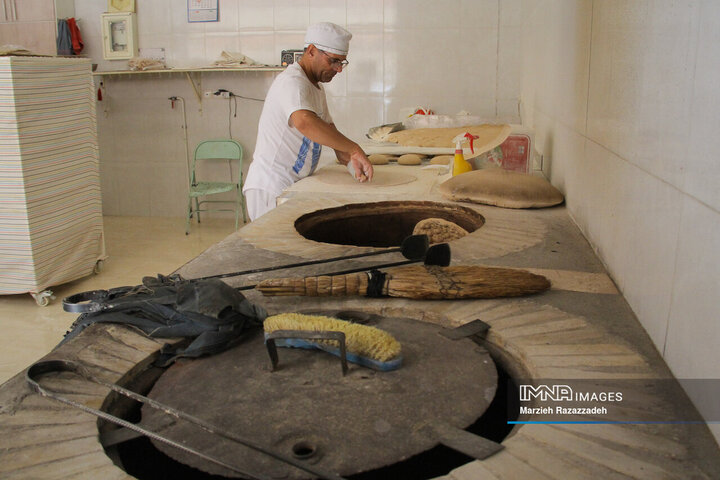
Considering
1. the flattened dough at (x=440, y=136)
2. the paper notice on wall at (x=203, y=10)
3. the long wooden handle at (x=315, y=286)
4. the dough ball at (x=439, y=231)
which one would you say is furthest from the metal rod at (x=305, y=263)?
the paper notice on wall at (x=203, y=10)

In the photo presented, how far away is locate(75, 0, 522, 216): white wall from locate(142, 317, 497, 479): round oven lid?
12.4 feet

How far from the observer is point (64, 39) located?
6266 millimetres

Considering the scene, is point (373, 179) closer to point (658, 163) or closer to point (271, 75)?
point (658, 163)

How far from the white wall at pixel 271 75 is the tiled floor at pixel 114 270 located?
509 mm

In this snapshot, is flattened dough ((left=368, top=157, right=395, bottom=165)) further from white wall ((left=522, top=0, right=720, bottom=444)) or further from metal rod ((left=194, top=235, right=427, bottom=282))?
metal rod ((left=194, top=235, right=427, bottom=282))

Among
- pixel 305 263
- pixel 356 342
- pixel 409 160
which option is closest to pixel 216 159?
pixel 409 160

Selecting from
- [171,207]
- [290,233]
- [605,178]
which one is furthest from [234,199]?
[605,178]

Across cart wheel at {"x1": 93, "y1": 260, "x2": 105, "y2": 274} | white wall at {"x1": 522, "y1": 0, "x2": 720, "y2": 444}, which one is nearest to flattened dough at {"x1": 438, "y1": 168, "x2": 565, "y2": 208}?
white wall at {"x1": 522, "y1": 0, "x2": 720, "y2": 444}

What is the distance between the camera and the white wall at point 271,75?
543 centimetres

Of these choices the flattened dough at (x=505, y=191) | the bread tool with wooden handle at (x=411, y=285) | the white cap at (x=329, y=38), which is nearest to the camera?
the bread tool with wooden handle at (x=411, y=285)

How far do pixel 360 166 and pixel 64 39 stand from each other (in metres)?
5.02

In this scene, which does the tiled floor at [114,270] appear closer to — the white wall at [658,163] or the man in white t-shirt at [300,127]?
the man in white t-shirt at [300,127]

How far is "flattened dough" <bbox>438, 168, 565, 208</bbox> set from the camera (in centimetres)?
226

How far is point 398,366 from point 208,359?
0.38 m
